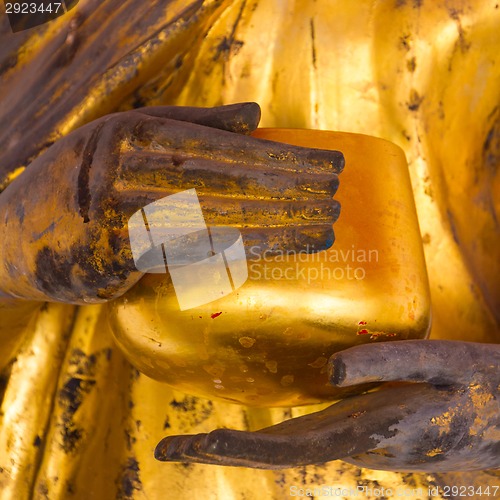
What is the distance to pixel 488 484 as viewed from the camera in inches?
33.7

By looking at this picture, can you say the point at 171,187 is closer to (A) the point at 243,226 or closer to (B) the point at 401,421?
(A) the point at 243,226

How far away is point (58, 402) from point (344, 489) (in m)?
0.39

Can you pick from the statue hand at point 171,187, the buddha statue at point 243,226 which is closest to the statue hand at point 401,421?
the buddha statue at point 243,226

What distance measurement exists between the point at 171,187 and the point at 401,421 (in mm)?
278

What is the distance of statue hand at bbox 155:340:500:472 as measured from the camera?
0.54 metres

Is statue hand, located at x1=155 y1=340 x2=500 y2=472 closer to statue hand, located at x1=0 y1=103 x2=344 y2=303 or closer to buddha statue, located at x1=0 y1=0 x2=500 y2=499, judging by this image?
buddha statue, located at x1=0 y1=0 x2=500 y2=499

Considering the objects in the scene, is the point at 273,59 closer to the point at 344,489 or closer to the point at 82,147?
the point at 82,147

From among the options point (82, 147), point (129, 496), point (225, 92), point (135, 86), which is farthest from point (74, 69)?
point (129, 496)

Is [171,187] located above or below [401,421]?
above

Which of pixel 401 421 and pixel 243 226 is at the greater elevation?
pixel 243 226

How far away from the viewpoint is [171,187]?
0.54 metres

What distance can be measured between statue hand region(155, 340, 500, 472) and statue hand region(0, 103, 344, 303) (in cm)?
12

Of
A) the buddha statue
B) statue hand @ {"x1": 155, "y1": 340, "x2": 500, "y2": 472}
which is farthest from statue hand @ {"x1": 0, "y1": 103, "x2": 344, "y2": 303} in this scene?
statue hand @ {"x1": 155, "y1": 340, "x2": 500, "y2": 472}

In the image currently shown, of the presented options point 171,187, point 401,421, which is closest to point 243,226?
point 171,187
